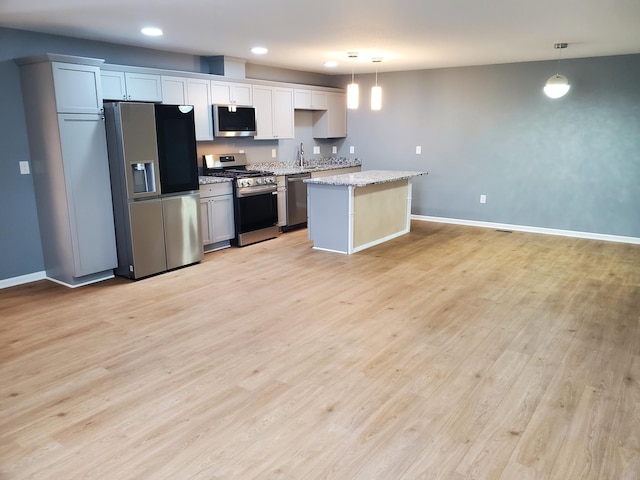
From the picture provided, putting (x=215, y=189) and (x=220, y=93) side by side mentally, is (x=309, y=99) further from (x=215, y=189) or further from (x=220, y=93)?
(x=215, y=189)

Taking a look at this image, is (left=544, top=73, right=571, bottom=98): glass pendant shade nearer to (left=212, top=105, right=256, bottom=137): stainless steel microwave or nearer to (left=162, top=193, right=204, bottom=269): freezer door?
(left=212, top=105, right=256, bottom=137): stainless steel microwave

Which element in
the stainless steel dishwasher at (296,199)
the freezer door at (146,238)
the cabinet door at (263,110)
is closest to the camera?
the freezer door at (146,238)

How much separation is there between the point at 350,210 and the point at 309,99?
9.13 ft

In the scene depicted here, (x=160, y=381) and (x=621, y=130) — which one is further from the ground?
(x=621, y=130)

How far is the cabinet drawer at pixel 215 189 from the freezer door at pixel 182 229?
1.21ft

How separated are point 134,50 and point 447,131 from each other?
464 cm

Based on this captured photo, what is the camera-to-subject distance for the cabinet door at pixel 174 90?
537 centimetres

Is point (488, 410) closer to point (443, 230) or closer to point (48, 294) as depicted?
point (48, 294)

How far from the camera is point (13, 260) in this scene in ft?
15.0

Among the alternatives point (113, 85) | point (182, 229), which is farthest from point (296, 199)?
point (113, 85)

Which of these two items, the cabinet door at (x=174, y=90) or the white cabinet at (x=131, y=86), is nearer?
the white cabinet at (x=131, y=86)

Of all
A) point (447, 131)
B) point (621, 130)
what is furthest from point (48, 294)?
point (621, 130)

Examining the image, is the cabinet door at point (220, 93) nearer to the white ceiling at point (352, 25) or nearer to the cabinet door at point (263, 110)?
the white ceiling at point (352, 25)

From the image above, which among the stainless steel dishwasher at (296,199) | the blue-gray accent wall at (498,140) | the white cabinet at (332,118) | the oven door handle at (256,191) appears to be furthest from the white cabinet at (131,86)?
the white cabinet at (332,118)
